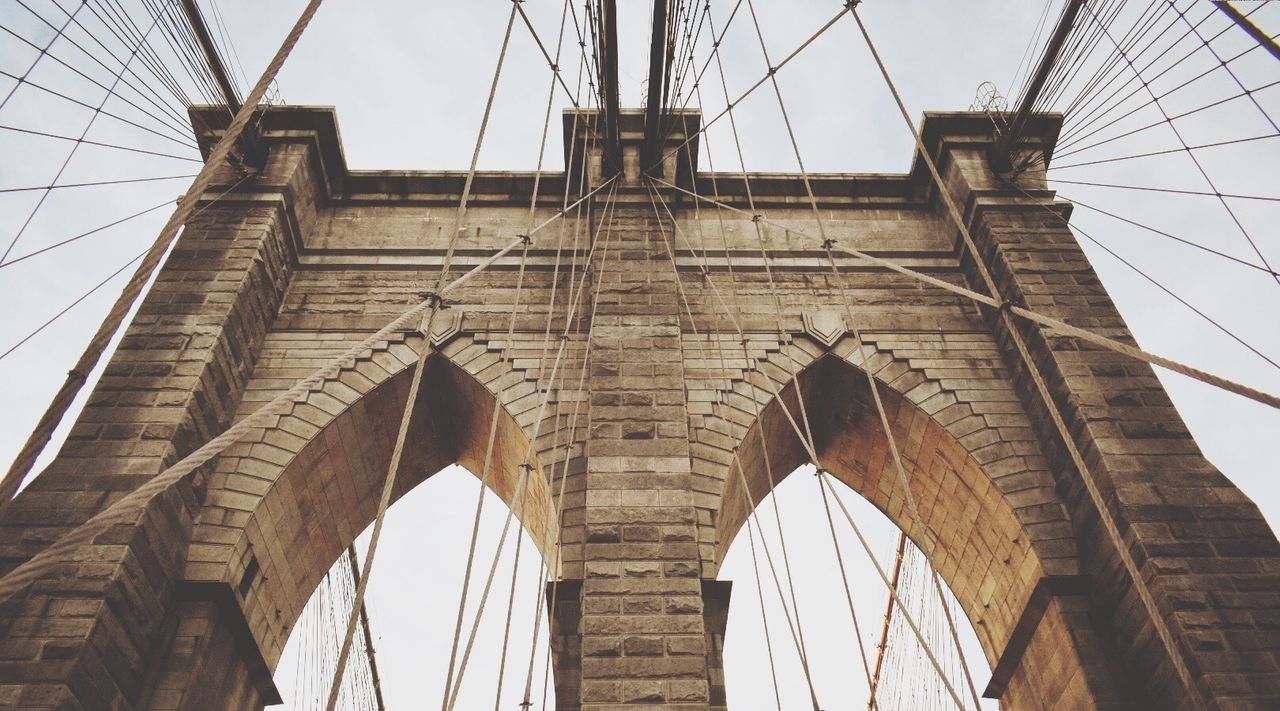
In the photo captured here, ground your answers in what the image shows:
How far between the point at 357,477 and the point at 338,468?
30 centimetres

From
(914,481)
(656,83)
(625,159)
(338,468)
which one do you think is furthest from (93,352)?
(625,159)

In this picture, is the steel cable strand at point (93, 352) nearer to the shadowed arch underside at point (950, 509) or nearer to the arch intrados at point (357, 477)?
the arch intrados at point (357, 477)

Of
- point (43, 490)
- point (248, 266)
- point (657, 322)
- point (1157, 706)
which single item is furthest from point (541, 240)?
point (1157, 706)

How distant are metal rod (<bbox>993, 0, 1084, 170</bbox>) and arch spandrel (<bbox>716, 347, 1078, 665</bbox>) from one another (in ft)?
8.58

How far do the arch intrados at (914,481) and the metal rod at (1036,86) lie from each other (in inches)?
113

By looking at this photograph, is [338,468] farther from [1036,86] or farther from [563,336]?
[1036,86]

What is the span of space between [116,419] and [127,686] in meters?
1.92

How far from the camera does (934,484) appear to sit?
7.86m

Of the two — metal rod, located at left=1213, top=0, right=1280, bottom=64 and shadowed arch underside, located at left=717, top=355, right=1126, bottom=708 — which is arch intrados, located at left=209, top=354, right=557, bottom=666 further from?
metal rod, located at left=1213, top=0, right=1280, bottom=64

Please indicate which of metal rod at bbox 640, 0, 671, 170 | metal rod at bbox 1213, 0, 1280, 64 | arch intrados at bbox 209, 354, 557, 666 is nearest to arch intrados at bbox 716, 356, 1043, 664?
arch intrados at bbox 209, 354, 557, 666

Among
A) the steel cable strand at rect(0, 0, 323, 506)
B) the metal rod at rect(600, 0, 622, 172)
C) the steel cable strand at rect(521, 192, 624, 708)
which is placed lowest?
the steel cable strand at rect(0, 0, 323, 506)

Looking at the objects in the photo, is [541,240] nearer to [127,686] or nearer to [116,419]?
[116,419]

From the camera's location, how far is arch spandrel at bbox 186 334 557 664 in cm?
668

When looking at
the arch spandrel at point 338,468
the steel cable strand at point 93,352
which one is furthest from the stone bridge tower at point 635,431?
the steel cable strand at point 93,352
